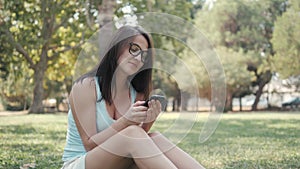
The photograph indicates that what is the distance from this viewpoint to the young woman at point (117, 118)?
7.01ft

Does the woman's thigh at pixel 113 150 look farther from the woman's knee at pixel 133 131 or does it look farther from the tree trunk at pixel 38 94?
the tree trunk at pixel 38 94

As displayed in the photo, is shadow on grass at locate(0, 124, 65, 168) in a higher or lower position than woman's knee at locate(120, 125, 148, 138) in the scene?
lower

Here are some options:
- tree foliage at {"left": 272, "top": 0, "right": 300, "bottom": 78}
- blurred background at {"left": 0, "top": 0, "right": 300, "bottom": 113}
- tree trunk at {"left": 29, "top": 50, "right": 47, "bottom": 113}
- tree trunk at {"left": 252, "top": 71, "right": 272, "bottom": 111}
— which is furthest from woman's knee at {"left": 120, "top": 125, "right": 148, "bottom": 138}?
tree trunk at {"left": 252, "top": 71, "right": 272, "bottom": 111}

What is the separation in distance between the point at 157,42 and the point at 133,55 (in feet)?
34.5

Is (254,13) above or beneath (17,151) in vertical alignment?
above

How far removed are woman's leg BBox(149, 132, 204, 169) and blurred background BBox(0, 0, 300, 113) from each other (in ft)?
15.5

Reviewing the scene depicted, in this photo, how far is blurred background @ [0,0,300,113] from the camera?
16438mm

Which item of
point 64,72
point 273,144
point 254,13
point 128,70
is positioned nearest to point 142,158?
point 128,70

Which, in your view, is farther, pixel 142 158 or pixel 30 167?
pixel 30 167

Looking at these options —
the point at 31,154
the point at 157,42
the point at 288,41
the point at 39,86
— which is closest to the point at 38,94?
the point at 39,86

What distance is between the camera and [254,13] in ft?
89.8

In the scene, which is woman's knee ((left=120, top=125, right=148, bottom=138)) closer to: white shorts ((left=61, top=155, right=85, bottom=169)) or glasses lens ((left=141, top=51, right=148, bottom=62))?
white shorts ((left=61, top=155, right=85, bottom=169))

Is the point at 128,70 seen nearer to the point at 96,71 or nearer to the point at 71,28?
the point at 96,71

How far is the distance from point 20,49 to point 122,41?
15.9 metres
